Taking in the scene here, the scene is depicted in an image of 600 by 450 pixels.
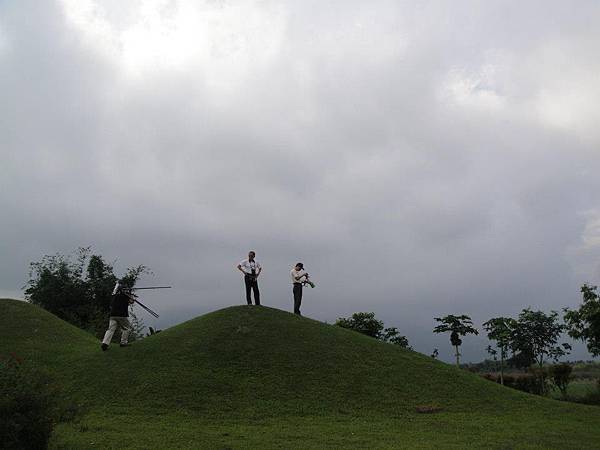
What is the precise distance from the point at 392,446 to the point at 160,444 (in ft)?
19.5

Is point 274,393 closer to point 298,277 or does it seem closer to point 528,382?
point 298,277

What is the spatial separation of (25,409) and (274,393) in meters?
9.81

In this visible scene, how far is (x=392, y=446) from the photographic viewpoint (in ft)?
42.0

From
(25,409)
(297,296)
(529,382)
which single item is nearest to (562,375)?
(529,382)

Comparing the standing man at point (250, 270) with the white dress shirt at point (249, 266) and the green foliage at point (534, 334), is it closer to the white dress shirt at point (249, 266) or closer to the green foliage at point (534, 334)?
the white dress shirt at point (249, 266)

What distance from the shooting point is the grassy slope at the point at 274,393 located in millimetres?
13945

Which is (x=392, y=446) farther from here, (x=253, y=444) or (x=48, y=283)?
(x=48, y=283)

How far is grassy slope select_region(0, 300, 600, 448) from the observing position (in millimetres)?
13945

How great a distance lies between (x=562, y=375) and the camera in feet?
90.3

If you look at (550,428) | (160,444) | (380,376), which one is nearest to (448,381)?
(380,376)

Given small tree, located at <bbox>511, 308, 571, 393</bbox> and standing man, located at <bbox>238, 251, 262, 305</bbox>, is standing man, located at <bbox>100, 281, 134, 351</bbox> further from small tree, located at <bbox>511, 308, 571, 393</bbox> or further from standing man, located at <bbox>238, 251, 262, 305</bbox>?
small tree, located at <bbox>511, 308, 571, 393</bbox>

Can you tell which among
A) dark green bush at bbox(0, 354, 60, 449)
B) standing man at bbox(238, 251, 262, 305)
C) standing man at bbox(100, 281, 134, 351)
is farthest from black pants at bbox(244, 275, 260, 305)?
dark green bush at bbox(0, 354, 60, 449)

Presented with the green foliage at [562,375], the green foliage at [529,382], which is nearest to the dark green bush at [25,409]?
the green foliage at [562,375]

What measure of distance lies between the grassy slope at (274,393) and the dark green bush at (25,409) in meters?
2.34
